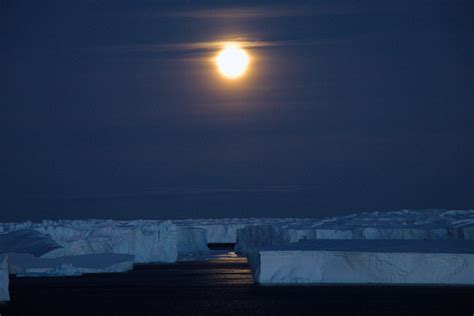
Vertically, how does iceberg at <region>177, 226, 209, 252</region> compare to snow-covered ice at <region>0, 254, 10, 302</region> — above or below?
above

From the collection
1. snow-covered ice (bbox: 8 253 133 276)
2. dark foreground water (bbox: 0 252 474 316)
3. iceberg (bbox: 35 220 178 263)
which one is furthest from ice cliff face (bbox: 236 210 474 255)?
snow-covered ice (bbox: 8 253 133 276)

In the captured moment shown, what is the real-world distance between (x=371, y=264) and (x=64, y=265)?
1366 cm

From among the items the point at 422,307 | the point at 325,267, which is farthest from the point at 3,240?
the point at 422,307

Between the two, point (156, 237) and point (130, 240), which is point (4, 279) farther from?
point (156, 237)

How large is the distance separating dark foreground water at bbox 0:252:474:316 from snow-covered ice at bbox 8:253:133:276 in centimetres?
199

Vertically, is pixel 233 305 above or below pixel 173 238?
below

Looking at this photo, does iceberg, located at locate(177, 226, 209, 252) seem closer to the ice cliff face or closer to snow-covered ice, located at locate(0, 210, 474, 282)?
snow-covered ice, located at locate(0, 210, 474, 282)

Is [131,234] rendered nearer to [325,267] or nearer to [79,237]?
[79,237]

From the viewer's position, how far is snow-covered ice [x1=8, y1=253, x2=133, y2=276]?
121ft

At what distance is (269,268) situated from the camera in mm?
28875

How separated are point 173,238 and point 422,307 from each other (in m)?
22.5

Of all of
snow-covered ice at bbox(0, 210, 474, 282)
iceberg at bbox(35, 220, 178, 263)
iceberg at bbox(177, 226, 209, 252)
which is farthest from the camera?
iceberg at bbox(177, 226, 209, 252)

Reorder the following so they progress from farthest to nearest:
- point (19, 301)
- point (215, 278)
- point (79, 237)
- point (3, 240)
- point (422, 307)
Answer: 1. point (79, 237)
2. point (3, 240)
3. point (215, 278)
4. point (19, 301)
5. point (422, 307)

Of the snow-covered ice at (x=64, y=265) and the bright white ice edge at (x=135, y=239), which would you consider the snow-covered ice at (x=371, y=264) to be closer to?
the bright white ice edge at (x=135, y=239)
